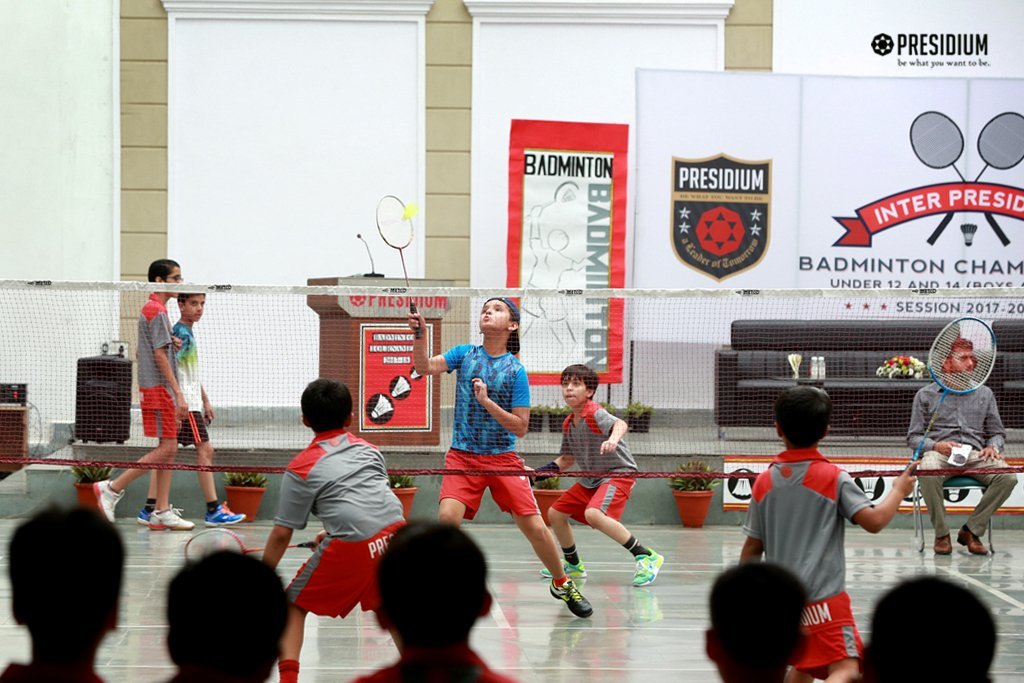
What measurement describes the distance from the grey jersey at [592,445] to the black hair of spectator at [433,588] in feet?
19.9

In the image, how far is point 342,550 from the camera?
5703 mm

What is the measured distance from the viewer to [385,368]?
Result: 11.6 metres

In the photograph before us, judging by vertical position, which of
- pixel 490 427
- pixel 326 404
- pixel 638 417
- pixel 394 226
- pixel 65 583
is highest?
pixel 394 226

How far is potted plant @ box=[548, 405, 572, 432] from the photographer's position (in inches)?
519

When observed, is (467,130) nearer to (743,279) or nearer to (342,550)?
(743,279)

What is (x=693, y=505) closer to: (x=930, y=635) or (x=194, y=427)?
(x=194, y=427)

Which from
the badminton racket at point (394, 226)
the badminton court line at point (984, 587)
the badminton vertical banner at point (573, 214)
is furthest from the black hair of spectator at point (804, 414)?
the badminton vertical banner at point (573, 214)

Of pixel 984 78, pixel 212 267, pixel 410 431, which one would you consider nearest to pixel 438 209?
pixel 212 267

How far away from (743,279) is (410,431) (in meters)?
4.65

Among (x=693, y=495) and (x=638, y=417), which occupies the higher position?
(x=638, y=417)

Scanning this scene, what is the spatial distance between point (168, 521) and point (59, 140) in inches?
192

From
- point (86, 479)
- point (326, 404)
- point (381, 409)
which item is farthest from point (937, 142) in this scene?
point (326, 404)

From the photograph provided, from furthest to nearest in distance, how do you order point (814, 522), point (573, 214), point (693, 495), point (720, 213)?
1. point (720, 213)
2. point (573, 214)
3. point (693, 495)
4. point (814, 522)

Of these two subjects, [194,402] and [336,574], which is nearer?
[336,574]
